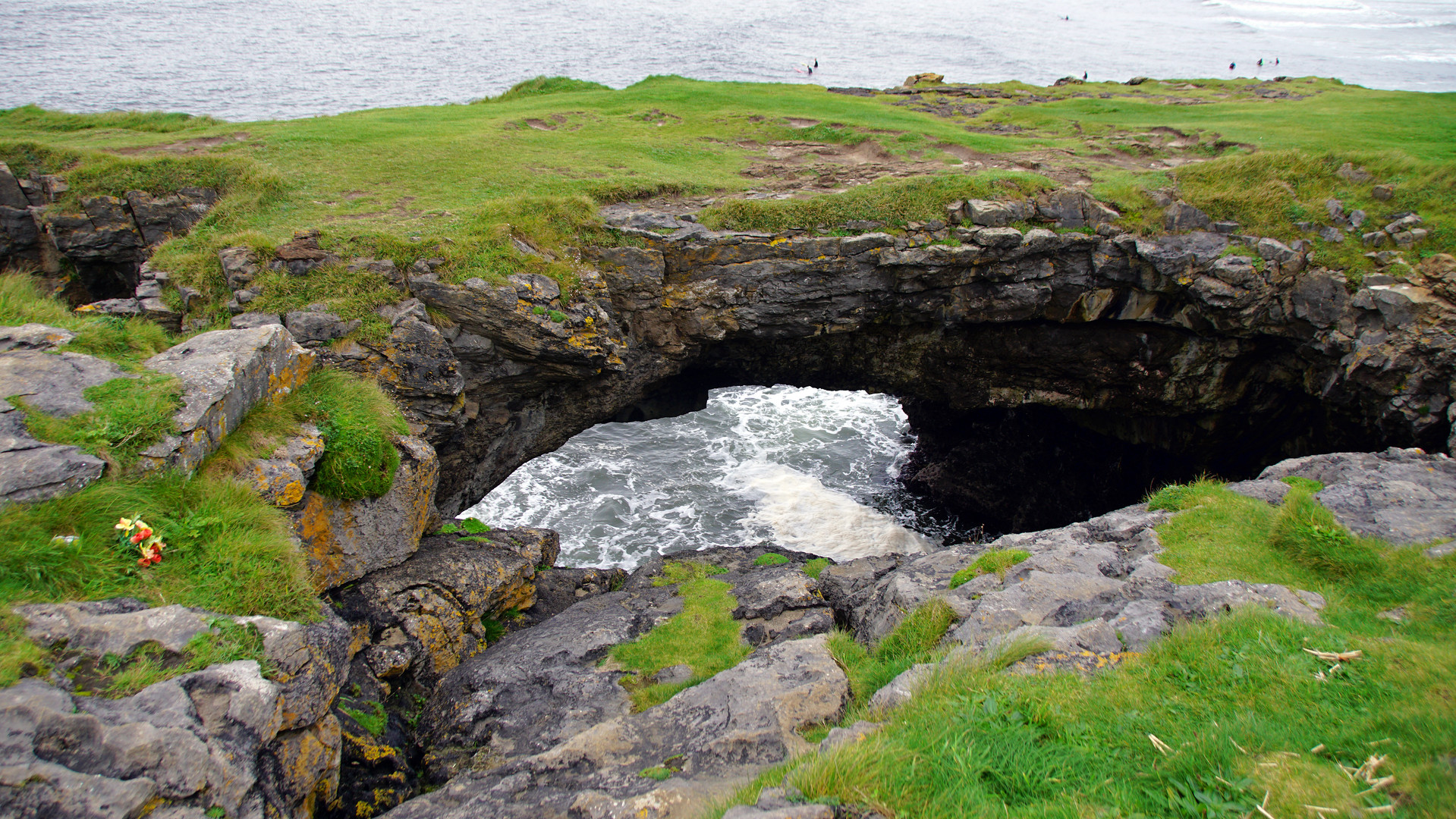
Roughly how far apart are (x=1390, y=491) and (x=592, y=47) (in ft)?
193

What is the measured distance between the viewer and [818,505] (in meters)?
22.8

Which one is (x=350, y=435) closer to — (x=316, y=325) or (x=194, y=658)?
(x=316, y=325)

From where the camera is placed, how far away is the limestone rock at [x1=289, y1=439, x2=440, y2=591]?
9547 mm

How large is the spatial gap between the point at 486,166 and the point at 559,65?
36.9 meters

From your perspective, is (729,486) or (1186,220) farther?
(729,486)

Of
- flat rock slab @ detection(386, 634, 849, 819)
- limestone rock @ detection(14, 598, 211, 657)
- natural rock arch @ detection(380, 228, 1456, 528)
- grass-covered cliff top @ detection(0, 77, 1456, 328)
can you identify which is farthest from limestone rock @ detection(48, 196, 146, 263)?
flat rock slab @ detection(386, 634, 849, 819)

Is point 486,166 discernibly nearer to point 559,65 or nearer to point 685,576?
point 685,576

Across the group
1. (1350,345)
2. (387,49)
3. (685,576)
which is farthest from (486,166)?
(387,49)

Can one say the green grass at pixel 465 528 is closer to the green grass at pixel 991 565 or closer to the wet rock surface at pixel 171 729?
the wet rock surface at pixel 171 729

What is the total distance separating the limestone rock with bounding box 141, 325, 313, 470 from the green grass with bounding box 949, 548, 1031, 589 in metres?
10.1

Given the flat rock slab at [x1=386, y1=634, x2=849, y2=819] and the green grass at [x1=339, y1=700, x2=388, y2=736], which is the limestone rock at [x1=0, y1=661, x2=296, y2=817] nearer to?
the flat rock slab at [x1=386, y1=634, x2=849, y2=819]

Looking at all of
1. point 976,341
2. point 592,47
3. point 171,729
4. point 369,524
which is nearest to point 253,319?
point 369,524

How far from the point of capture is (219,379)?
8531 millimetres

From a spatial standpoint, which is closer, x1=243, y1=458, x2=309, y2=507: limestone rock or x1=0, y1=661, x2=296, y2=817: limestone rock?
x1=0, y1=661, x2=296, y2=817: limestone rock
